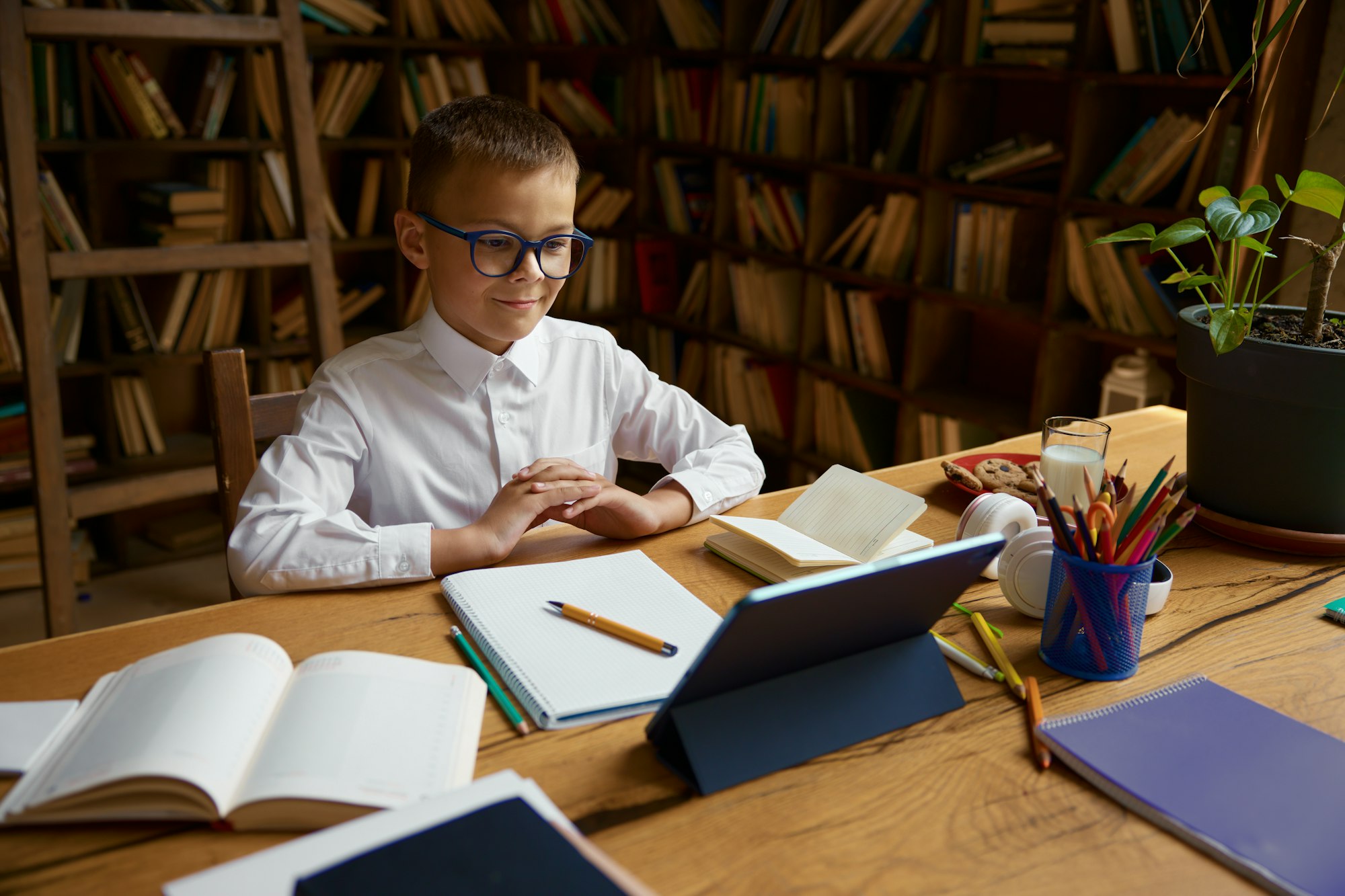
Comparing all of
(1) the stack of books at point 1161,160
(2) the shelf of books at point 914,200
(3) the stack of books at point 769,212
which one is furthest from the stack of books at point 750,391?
(1) the stack of books at point 1161,160

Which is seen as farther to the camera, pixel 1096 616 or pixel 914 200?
pixel 914 200

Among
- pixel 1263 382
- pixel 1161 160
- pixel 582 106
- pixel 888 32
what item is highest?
pixel 888 32

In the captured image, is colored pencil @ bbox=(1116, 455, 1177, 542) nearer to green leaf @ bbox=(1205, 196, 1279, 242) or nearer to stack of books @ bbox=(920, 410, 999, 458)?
Answer: green leaf @ bbox=(1205, 196, 1279, 242)

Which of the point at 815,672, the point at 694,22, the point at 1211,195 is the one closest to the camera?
the point at 815,672

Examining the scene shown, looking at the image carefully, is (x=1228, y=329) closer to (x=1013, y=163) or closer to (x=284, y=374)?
(x=1013, y=163)

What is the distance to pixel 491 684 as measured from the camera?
87 centimetres

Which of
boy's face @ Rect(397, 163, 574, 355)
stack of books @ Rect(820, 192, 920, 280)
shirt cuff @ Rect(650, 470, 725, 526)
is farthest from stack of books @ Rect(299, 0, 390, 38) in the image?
shirt cuff @ Rect(650, 470, 725, 526)

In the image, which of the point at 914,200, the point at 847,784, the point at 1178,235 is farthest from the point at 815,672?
the point at 914,200

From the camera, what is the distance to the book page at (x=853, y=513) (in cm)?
111

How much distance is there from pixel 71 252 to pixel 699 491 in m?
1.38

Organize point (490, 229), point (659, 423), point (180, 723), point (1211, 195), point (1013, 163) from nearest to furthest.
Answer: point (180, 723), point (1211, 195), point (490, 229), point (659, 423), point (1013, 163)

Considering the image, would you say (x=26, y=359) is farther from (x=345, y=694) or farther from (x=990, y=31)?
(x=990, y=31)

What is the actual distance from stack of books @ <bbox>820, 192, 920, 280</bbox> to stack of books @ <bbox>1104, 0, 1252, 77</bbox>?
689 millimetres

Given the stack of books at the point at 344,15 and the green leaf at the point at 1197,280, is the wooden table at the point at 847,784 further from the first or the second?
the stack of books at the point at 344,15
